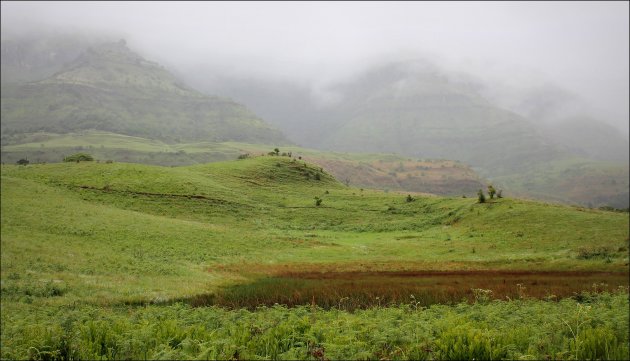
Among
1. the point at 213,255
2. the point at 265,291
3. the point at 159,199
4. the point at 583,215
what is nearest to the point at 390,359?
the point at 265,291

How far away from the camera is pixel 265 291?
26.1 meters

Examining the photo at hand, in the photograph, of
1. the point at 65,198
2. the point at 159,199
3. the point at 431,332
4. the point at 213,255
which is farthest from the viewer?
the point at 159,199

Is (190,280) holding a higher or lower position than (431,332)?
lower

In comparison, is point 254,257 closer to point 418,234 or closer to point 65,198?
point 418,234

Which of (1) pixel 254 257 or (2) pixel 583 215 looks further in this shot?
(2) pixel 583 215

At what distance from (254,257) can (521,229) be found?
39651 millimetres

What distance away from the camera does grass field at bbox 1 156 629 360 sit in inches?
322

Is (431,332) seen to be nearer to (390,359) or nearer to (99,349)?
(390,359)

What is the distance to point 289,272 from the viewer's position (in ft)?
130

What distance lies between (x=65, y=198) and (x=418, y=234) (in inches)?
2295

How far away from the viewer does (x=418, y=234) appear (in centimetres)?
7194

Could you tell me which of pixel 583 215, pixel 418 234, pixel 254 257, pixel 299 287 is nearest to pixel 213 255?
pixel 254 257

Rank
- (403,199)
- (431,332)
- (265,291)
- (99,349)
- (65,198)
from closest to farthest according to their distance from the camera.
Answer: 1. (99,349)
2. (431,332)
3. (265,291)
4. (65,198)
5. (403,199)

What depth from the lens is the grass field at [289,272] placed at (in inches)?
322
